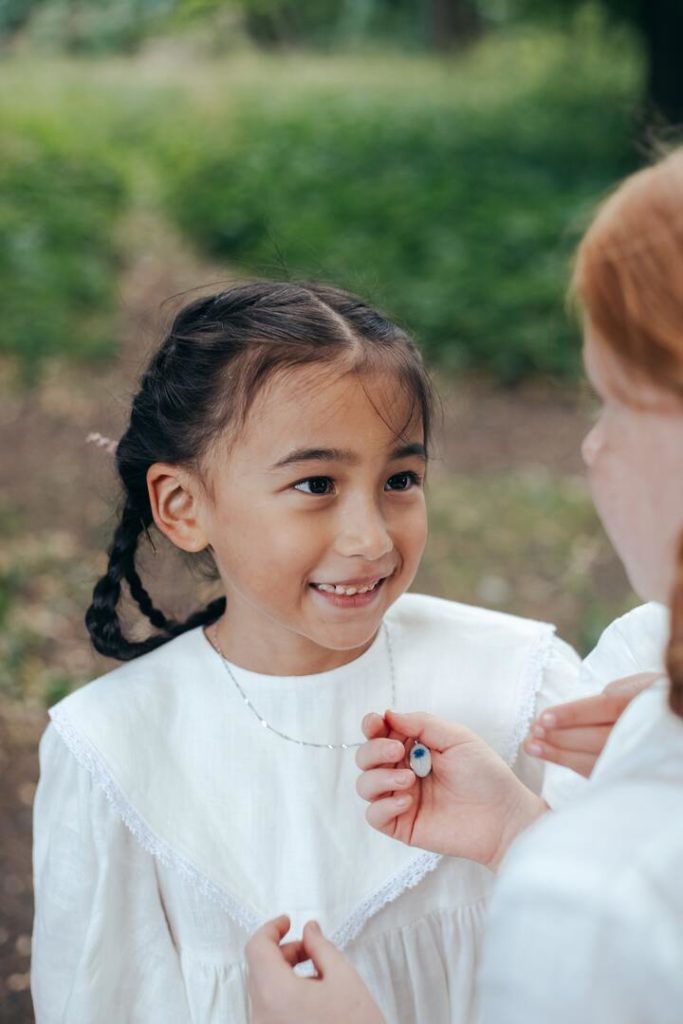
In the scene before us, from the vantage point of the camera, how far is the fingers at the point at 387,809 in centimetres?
161

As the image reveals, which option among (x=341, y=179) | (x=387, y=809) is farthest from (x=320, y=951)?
(x=341, y=179)

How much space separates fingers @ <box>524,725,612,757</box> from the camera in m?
1.44

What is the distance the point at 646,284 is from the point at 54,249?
7.99 m

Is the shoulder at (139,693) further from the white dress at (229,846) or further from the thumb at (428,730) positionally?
the thumb at (428,730)

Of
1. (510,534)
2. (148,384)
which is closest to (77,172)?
(510,534)

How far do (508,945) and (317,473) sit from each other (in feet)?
2.79

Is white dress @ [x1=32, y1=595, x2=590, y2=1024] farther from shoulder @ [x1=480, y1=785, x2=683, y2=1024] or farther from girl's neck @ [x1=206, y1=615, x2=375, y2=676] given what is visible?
shoulder @ [x1=480, y1=785, x2=683, y2=1024]

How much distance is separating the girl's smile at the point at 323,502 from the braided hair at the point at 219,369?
0.04 metres

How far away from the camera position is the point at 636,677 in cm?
151

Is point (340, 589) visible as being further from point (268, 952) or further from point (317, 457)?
point (268, 952)

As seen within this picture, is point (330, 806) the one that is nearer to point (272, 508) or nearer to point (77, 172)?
point (272, 508)

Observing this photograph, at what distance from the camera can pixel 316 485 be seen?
1.76m

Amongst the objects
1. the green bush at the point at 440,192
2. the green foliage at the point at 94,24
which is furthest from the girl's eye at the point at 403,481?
the green foliage at the point at 94,24

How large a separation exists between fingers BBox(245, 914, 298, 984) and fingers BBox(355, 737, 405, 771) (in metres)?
0.23
